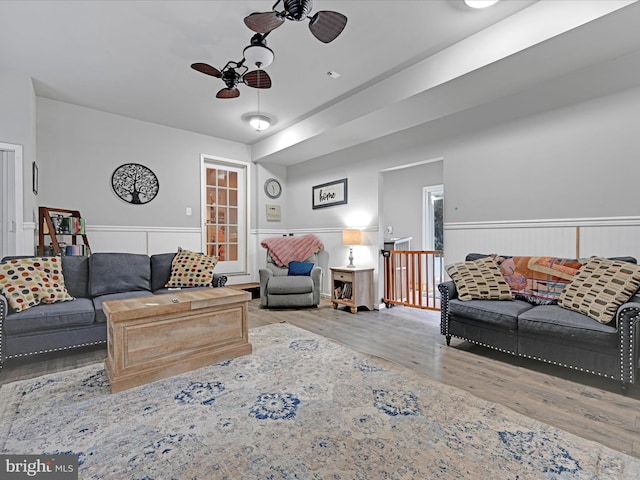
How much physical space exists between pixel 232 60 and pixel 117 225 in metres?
2.92

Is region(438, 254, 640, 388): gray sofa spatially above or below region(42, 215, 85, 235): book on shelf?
below

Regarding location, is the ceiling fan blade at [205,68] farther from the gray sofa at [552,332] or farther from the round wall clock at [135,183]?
the gray sofa at [552,332]

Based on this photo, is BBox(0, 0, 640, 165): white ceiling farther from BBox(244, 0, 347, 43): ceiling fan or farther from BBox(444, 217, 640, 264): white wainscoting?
BBox(444, 217, 640, 264): white wainscoting

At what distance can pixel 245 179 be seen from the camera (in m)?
6.00

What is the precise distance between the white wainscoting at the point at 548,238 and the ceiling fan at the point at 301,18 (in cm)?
261

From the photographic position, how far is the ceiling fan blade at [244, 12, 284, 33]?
A: 6.69ft

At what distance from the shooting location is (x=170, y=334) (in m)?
Result: 2.40

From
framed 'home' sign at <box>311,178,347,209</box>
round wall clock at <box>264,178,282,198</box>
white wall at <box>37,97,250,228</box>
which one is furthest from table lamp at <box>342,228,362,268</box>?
white wall at <box>37,97,250,228</box>

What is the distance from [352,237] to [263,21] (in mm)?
3075

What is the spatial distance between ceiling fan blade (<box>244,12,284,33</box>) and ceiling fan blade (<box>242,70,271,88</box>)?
535 millimetres

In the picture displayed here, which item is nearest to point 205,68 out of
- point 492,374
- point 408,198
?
point 492,374

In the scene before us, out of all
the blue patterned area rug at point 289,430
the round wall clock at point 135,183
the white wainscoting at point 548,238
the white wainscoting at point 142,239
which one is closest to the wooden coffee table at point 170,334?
the blue patterned area rug at point 289,430

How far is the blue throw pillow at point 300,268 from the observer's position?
16.5ft

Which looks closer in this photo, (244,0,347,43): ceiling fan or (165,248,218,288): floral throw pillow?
(244,0,347,43): ceiling fan
